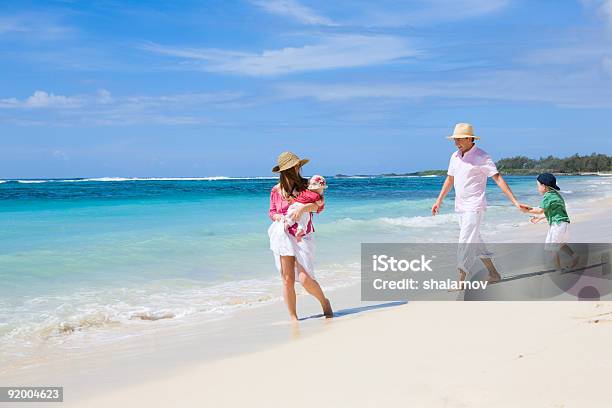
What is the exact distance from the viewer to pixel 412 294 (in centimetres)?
664

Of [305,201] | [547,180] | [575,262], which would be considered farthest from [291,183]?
[575,262]

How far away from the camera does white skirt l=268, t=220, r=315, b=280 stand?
5492 mm

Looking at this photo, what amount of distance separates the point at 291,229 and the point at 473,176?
78.2 inches

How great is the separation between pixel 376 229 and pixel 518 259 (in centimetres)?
781

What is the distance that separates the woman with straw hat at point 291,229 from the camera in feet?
17.8

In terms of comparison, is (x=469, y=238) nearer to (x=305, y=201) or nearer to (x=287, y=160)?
(x=305, y=201)

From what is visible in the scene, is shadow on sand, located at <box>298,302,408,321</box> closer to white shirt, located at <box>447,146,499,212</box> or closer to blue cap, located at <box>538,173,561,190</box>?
white shirt, located at <box>447,146,499,212</box>

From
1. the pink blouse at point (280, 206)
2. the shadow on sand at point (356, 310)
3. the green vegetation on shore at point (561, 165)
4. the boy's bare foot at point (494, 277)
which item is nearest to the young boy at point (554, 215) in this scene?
the boy's bare foot at point (494, 277)

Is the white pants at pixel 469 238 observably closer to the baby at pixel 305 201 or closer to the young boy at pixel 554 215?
the young boy at pixel 554 215

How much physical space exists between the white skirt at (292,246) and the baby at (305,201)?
0.07 meters

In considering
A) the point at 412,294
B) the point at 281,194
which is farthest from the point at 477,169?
the point at 281,194

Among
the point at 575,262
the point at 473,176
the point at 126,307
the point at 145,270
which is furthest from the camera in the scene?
the point at 145,270

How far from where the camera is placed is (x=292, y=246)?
553 centimetres

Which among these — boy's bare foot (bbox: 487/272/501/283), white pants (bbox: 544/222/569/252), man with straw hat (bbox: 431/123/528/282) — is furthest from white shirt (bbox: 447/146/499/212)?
white pants (bbox: 544/222/569/252)
